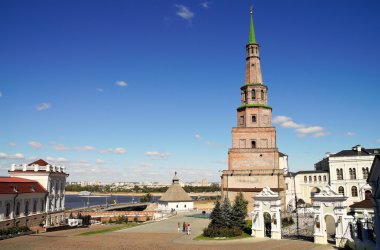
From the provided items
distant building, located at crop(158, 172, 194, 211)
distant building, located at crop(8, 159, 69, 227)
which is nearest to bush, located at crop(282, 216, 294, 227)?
distant building, located at crop(158, 172, 194, 211)

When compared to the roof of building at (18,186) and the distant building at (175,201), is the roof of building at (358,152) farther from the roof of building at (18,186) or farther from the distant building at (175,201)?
the roof of building at (18,186)

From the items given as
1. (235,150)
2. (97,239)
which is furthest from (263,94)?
(97,239)

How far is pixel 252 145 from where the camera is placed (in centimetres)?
5103

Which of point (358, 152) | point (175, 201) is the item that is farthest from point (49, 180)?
point (358, 152)

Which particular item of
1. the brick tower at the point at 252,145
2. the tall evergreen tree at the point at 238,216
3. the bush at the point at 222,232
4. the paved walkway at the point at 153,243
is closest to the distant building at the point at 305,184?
the brick tower at the point at 252,145

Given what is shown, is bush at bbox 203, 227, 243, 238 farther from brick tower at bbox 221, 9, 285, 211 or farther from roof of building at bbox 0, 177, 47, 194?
roof of building at bbox 0, 177, 47, 194

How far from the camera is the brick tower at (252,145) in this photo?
48250 mm

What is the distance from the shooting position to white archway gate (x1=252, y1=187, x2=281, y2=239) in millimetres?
30844

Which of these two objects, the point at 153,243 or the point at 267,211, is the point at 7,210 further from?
the point at 267,211

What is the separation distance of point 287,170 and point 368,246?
5703 cm

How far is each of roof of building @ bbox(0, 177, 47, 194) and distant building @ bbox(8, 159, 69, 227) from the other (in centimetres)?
136

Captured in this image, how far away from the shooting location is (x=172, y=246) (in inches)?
1070

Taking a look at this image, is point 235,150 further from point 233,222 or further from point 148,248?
point 148,248

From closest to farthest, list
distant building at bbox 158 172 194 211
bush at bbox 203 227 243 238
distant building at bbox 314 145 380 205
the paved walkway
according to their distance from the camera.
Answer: the paved walkway → bush at bbox 203 227 243 238 → distant building at bbox 314 145 380 205 → distant building at bbox 158 172 194 211
